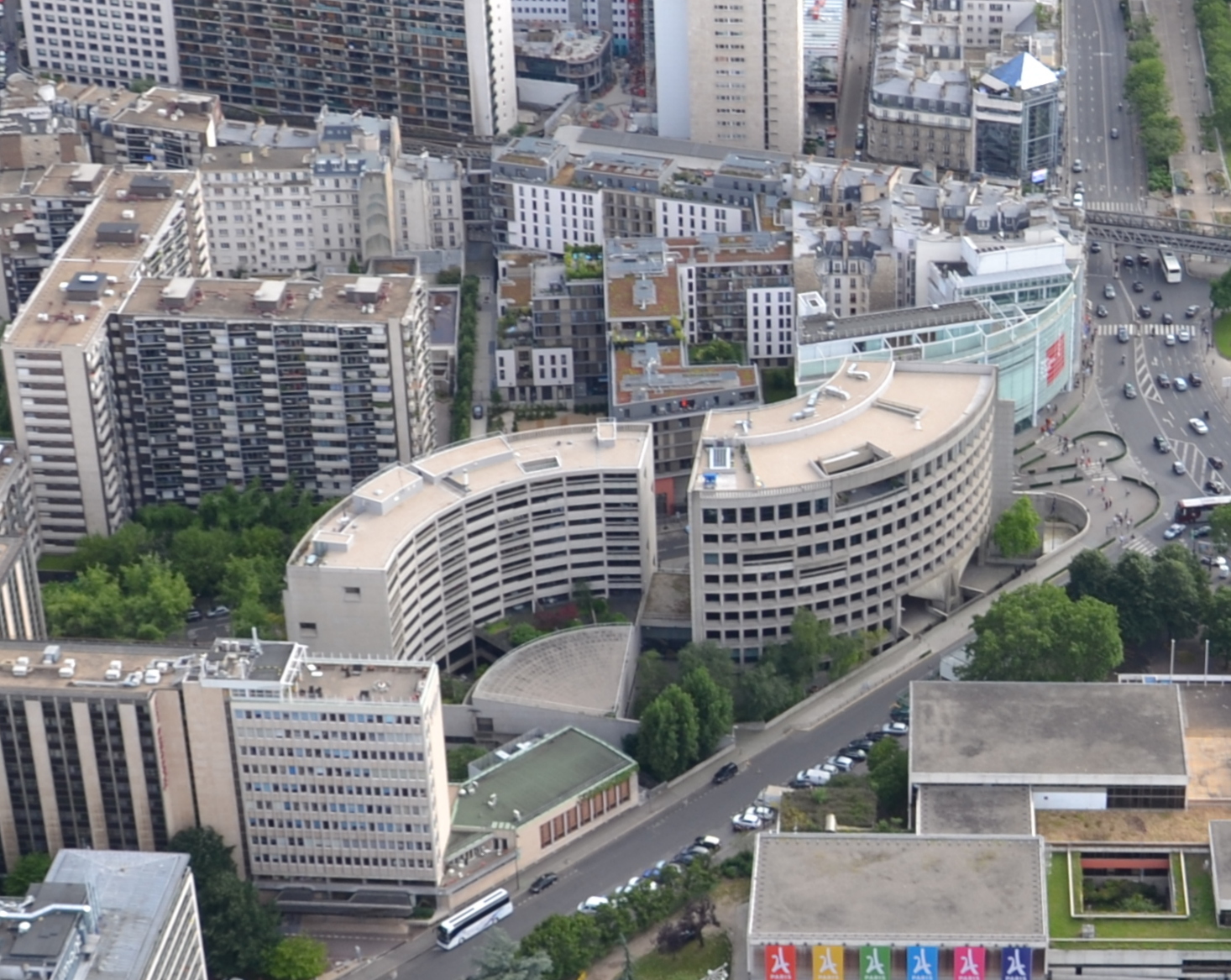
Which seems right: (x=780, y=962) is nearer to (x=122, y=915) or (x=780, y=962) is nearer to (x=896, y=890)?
(x=896, y=890)

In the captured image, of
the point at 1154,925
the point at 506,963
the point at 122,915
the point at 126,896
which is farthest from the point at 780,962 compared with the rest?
the point at 122,915

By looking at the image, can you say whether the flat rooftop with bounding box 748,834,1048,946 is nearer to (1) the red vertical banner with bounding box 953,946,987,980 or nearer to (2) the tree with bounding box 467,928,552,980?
(1) the red vertical banner with bounding box 953,946,987,980

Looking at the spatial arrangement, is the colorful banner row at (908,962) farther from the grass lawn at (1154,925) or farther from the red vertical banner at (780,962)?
the grass lawn at (1154,925)

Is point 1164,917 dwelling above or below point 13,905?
below

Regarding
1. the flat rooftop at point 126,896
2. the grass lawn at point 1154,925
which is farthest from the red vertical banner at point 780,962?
the flat rooftop at point 126,896

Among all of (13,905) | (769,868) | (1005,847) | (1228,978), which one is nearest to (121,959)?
(13,905)

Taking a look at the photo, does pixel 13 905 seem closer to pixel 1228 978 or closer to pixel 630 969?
pixel 630 969
